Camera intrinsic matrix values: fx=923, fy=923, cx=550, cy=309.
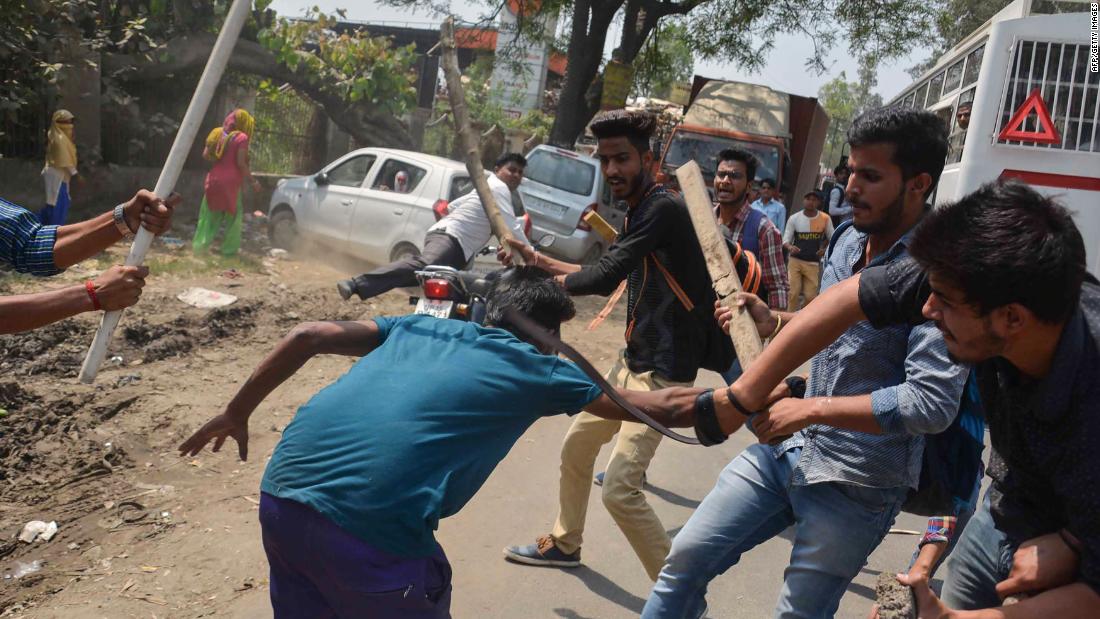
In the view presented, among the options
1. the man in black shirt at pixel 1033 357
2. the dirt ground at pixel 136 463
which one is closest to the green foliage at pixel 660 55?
the dirt ground at pixel 136 463

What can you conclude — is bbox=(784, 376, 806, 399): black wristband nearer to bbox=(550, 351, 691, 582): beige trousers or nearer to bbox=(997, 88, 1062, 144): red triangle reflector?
bbox=(550, 351, 691, 582): beige trousers

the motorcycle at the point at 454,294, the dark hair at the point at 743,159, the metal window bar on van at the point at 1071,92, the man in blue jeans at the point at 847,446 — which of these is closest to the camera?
the man in blue jeans at the point at 847,446

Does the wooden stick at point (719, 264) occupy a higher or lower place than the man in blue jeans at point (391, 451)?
higher

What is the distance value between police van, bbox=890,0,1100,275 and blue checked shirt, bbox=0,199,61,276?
8.22m

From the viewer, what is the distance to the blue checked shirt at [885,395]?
2299 millimetres

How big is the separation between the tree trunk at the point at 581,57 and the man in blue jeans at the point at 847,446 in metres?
14.8

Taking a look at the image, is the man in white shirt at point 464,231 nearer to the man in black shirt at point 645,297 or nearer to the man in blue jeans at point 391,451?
the man in black shirt at point 645,297

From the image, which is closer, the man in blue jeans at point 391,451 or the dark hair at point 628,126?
the man in blue jeans at point 391,451

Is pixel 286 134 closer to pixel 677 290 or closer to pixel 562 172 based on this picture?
pixel 562 172

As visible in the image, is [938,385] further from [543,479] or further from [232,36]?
[543,479]

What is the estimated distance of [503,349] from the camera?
244cm

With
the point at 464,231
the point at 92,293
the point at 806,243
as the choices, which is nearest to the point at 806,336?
the point at 92,293

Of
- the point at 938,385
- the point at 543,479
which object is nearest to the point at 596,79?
the point at 543,479

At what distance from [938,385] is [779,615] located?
2.77ft
